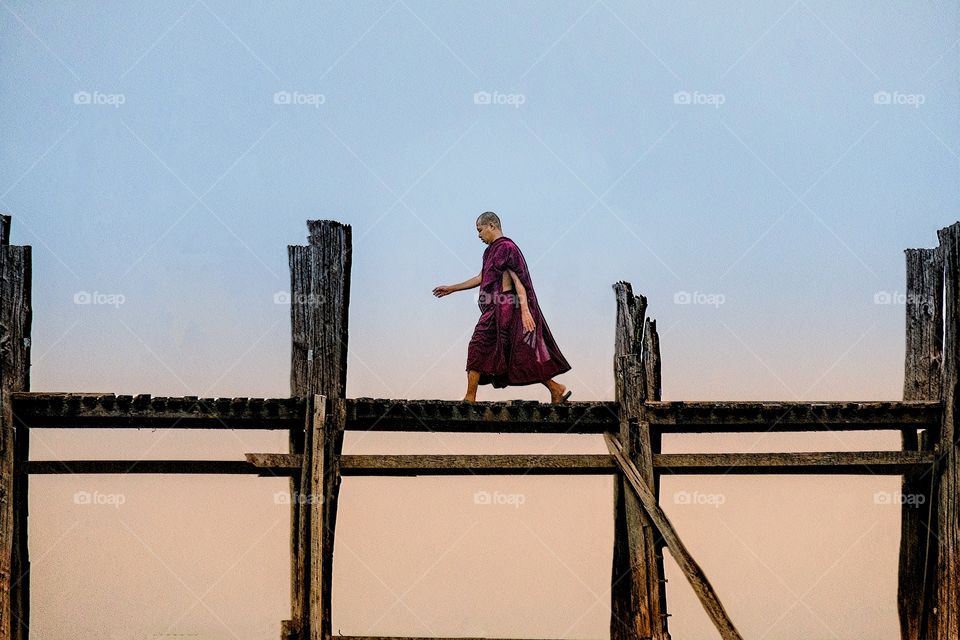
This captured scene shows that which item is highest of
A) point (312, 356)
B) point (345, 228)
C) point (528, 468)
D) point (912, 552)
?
point (345, 228)

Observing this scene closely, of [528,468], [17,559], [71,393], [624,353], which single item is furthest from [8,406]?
[624,353]

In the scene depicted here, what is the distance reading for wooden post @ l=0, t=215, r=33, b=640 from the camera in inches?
368

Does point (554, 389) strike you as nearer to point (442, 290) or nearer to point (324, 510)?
point (442, 290)

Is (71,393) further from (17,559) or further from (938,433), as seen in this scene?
(938,433)

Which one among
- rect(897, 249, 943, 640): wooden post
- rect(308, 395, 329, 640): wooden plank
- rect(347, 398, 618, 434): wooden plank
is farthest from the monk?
rect(897, 249, 943, 640): wooden post

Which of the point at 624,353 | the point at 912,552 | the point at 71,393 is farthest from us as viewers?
the point at 912,552

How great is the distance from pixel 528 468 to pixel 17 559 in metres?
3.53

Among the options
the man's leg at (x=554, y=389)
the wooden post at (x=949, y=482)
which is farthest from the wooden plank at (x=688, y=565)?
the wooden post at (x=949, y=482)

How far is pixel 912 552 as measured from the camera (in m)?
10.6

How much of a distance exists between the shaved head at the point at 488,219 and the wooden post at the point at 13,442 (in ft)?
10.6

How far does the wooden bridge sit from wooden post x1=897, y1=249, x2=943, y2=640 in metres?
0.02

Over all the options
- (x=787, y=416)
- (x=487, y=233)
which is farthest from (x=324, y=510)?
(x=787, y=416)

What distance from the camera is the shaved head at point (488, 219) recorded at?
410 inches

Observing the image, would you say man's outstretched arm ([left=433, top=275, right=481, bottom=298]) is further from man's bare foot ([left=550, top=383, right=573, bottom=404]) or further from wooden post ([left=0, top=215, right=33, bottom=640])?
wooden post ([left=0, top=215, right=33, bottom=640])
